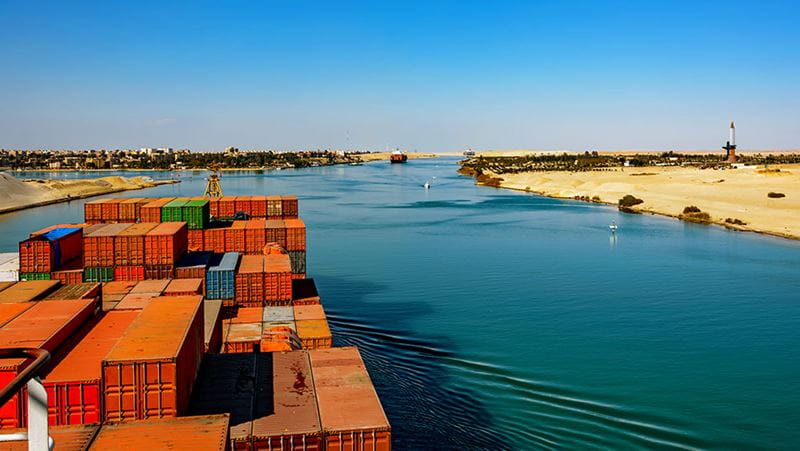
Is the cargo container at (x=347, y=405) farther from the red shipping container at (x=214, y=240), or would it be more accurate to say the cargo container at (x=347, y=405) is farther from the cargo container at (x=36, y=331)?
the red shipping container at (x=214, y=240)

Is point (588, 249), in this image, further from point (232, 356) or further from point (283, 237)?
point (232, 356)

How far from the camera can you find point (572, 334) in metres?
28.9

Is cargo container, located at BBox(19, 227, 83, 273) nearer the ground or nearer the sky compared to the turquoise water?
nearer the sky

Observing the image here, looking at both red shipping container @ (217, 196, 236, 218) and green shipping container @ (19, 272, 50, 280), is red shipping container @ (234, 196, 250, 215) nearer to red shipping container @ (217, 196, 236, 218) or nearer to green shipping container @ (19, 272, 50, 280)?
red shipping container @ (217, 196, 236, 218)

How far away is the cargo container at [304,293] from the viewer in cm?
2855

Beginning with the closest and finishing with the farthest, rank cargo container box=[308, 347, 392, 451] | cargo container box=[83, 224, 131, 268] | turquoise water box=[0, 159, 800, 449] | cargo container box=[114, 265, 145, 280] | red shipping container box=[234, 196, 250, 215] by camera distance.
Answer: cargo container box=[308, 347, 392, 451], turquoise water box=[0, 159, 800, 449], cargo container box=[83, 224, 131, 268], cargo container box=[114, 265, 145, 280], red shipping container box=[234, 196, 250, 215]

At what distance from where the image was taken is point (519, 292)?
3638 cm

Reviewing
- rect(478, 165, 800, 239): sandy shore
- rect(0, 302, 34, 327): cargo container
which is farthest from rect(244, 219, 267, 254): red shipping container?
rect(478, 165, 800, 239): sandy shore

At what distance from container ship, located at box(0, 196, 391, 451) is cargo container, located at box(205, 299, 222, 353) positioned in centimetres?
7

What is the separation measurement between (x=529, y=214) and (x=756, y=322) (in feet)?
162

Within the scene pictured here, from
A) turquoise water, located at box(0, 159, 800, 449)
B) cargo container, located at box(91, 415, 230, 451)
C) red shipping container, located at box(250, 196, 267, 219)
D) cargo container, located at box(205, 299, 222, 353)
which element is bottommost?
turquoise water, located at box(0, 159, 800, 449)

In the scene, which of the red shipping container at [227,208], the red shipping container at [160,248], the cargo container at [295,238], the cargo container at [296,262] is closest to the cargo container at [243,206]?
the red shipping container at [227,208]

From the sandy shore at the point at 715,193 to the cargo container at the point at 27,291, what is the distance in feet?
205

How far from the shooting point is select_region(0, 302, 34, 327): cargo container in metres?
16.5
